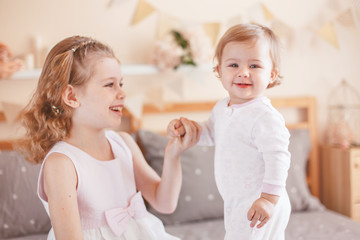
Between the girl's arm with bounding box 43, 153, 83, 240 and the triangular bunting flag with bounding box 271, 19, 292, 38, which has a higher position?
the triangular bunting flag with bounding box 271, 19, 292, 38

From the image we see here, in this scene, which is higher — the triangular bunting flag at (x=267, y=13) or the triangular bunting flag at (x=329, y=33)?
the triangular bunting flag at (x=267, y=13)

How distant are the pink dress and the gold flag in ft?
4.54

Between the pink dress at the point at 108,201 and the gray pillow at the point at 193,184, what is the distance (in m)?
0.80

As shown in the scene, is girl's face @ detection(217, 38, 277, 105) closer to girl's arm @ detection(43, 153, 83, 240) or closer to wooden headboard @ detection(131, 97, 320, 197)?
girl's arm @ detection(43, 153, 83, 240)

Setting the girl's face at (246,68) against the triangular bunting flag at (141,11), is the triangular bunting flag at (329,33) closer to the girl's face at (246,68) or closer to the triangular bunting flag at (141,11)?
the triangular bunting flag at (141,11)

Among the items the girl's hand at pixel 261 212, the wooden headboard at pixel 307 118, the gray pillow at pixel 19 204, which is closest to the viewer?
the girl's hand at pixel 261 212

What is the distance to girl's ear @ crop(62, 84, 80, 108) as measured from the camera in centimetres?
114

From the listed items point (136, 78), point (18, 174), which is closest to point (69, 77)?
point (18, 174)

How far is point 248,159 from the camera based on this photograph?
1053 millimetres

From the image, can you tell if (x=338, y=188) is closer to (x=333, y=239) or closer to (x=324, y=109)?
(x=324, y=109)

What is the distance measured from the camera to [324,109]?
2.77m

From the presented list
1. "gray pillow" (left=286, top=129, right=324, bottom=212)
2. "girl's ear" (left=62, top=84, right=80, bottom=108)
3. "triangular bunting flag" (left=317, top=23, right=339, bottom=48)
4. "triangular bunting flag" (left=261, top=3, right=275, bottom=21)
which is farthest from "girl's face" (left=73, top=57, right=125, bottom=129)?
"triangular bunting flag" (left=317, top=23, right=339, bottom=48)

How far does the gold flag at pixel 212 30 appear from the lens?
8.11 ft

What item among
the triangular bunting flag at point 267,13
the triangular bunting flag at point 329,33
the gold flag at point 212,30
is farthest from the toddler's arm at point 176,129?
the triangular bunting flag at point 329,33
